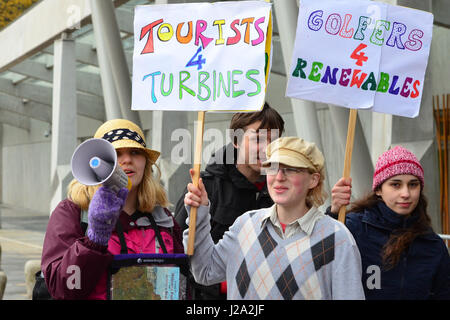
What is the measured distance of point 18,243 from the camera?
18406 millimetres

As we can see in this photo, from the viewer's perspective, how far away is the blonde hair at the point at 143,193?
3227 millimetres

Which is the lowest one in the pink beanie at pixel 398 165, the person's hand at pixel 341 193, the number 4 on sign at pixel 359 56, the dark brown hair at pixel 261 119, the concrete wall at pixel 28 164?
the person's hand at pixel 341 193

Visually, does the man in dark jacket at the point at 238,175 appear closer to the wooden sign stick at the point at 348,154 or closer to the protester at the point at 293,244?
the wooden sign stick at the point at 348,154

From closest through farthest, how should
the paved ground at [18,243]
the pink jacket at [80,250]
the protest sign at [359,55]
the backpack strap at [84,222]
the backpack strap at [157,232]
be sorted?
the pink jacket at [80,250]
the backpack strap at [84,222]
the backpack strap at [157,232]
the protest sign at [359,55]
the paved ground at [18,243]

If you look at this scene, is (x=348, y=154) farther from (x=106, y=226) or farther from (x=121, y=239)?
(x=106, y=226)

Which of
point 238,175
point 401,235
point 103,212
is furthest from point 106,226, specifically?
point 401,235

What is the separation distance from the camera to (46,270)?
10.2 ft

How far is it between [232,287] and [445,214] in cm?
741

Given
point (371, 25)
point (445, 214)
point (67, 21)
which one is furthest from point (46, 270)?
point (67, 21)

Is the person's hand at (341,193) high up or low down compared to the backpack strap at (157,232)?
up

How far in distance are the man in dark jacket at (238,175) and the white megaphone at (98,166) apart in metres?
0.99

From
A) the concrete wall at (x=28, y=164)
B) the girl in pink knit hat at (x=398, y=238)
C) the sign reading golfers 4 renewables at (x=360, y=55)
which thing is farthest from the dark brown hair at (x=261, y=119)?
the concrete wall at (x=28, y=164)

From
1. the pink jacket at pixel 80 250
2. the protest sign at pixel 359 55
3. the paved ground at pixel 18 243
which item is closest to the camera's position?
the pink jacket at pixel 80 250
